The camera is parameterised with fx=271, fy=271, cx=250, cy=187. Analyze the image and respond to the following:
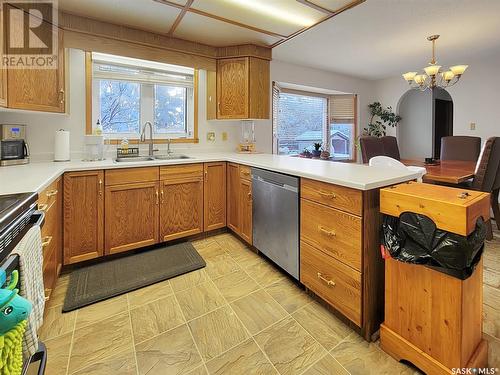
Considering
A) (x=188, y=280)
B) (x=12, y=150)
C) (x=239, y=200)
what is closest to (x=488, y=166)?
(x=239, y=200)

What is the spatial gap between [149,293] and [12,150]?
1600mm

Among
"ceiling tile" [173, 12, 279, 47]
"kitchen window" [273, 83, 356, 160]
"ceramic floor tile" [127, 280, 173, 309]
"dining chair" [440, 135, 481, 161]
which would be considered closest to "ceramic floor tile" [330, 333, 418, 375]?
"ceramic floor tile" [127, 280, 173, 309]

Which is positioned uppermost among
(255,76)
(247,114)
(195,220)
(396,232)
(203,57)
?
(203,57)

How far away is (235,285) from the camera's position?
2.03m

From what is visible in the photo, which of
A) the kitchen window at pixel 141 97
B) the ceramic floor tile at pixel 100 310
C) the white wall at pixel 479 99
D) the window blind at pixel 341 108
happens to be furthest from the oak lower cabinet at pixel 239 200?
the white wall at pixel 479 99

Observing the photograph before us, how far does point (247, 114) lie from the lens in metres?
3.15

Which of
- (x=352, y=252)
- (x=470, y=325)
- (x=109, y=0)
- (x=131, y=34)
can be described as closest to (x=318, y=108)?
(x=131, y=34)

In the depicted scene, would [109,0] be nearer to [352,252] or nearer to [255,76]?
[255,76]

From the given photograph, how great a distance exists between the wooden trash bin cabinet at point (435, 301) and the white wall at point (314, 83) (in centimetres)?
275

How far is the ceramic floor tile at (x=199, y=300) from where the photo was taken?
5.70 ft

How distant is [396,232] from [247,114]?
2278 mm

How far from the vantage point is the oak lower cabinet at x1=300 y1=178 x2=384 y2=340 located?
1.43 m

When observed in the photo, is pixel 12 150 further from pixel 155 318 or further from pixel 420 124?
pixel 420 124

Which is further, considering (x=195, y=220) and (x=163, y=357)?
(x=195, y=220)
